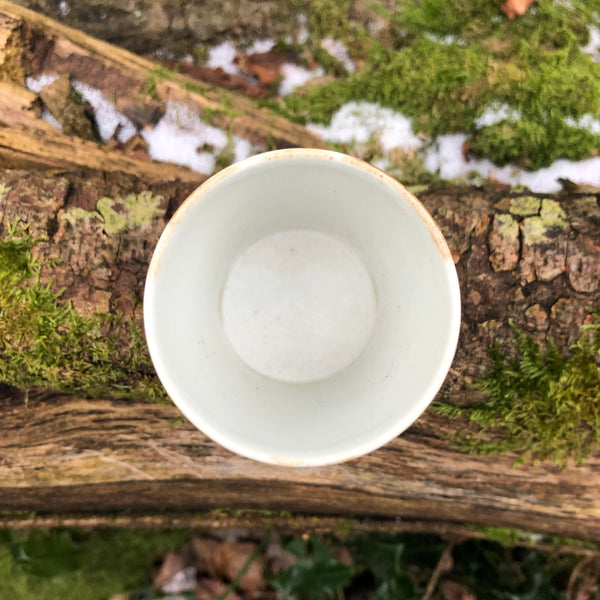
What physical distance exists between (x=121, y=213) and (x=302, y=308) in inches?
25.0

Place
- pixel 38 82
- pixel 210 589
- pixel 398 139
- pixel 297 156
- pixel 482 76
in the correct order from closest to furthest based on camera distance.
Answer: pixel 297 156 → pixel 38 82 → pixel 482 76 → pixel 398 139 → pixel 210 589

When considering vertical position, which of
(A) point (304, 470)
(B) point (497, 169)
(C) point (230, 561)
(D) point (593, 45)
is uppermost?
(D) point (593, 45)

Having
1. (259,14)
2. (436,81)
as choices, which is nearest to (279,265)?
(436,81)

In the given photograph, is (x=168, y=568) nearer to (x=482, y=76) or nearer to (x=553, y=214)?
(x=553, y=214)

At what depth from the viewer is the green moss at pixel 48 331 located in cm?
128

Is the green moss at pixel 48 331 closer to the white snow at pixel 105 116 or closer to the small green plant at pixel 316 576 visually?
the white snow at pixel 105 116

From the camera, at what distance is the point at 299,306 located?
1.59 m

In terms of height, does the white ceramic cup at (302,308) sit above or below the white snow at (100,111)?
below

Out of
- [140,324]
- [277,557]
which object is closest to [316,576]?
[277,557]

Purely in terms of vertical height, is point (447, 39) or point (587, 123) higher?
point (447, 39)

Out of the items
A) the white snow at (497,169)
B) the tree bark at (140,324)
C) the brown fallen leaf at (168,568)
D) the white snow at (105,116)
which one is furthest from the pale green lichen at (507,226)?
the brown fallen leaf at (168,568)

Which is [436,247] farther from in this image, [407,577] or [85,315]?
[407,577]

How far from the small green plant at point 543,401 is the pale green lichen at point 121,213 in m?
1.00

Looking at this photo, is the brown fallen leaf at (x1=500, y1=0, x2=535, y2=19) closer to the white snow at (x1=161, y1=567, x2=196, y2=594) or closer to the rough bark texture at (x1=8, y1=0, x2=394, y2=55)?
the rough bark texture at (x1=8, y1=0, x2=394, y2=55)
